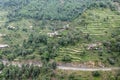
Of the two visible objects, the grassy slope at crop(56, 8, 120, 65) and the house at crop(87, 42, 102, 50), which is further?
the house at crop(87, 42, 102, 50)

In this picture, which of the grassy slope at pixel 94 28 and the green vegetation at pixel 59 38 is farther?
the grassy slope at pixel 94 28

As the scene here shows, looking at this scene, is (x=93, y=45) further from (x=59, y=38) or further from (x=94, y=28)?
(x=94, y=28)

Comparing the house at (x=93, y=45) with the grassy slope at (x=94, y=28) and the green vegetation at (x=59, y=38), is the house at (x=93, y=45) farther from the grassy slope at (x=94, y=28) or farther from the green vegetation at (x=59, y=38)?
the grassy slope at (x=94, y=28)

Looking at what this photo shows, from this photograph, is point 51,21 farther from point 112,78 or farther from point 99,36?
point 112,78

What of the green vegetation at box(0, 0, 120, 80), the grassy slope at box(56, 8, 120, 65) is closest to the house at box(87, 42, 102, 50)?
the green vegetation at box(0, 0, 120, 80)

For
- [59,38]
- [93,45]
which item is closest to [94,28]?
[93,45]

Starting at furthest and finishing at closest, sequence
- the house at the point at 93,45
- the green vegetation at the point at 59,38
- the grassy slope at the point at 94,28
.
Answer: the house at the point at 93,45
the grassy slope at the point at 94,28
the green vegetation at the point at 59,38

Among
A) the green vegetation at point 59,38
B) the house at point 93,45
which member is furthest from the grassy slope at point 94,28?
the house at point 93,45

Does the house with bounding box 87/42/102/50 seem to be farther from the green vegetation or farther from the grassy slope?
the grassy slope

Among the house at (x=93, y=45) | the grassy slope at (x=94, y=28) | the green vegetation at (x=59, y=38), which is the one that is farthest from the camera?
the house at (x=93, y=45)

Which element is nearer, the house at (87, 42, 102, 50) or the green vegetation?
the green vegetation

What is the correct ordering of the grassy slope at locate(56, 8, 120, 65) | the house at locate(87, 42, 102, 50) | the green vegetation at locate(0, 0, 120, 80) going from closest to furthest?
the green vegetation at locate(0, 0, 120, 80) < the grassy slope at locate(56, 8, 120, 65) < the house at locate(87, 42, 102, 50)

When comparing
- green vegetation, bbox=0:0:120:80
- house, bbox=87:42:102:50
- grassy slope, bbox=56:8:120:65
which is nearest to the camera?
green vegetation, bbox=0:0:120:80
